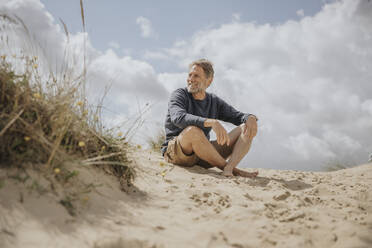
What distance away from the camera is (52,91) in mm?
2012

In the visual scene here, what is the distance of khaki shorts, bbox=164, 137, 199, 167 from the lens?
135 inches

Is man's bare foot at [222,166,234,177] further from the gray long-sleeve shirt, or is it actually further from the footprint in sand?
the footprint in sand

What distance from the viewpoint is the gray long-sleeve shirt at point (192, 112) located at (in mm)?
3213

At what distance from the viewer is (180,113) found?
3.26m

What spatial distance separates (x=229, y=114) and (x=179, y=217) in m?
2.46

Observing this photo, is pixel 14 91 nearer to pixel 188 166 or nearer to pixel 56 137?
pixel 56 137

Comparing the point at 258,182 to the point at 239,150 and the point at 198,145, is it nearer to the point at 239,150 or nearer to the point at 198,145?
the point at 239,150

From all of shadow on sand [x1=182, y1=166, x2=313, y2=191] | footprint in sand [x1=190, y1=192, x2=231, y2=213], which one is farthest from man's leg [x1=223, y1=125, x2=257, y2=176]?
footprint in sand [x1=190, y1=192, x2=231, y2=213]

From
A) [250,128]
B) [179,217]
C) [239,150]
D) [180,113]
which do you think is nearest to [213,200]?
[179,217]

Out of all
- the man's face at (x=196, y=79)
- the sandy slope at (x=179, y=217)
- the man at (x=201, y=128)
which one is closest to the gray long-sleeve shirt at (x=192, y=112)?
the man at (x=201, y=128)

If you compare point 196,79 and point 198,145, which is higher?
point 196,79

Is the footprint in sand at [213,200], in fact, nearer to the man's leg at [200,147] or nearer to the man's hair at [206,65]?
the man's leg at [200,147]

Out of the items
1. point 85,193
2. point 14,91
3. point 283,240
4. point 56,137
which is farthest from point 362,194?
point 14,91

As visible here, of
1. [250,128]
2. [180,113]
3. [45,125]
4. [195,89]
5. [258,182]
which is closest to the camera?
[45,125]
